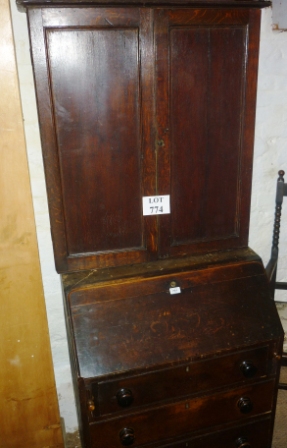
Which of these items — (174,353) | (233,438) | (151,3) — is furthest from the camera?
(233,438)

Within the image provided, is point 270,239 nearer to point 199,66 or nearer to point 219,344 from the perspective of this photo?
point 219,344

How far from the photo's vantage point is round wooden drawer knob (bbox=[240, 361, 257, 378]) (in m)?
1.53

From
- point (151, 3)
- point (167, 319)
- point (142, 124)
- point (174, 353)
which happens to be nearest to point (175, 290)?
point (167, 319)

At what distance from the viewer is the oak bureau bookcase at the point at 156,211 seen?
1375 mm

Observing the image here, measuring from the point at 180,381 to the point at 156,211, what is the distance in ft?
2.34

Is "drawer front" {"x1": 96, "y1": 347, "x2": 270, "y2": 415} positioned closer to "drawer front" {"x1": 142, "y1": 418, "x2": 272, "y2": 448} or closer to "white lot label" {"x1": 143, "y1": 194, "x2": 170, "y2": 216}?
"drawer front" {"x1": 142, "y1": 418, "x2": 272, "y2": 448}

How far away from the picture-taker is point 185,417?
1.55 m

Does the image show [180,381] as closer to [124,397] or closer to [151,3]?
[124,397]

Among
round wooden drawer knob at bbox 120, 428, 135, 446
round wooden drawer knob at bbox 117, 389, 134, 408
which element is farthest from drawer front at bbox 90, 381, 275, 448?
round wooden drawer knob at bbox 117, 389, 134, 408

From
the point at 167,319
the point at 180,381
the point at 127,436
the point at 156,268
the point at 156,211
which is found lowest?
the point at 127,436

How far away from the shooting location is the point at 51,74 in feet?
4.45

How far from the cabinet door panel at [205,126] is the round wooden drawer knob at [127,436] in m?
0.75

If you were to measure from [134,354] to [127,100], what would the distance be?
3.25 feet

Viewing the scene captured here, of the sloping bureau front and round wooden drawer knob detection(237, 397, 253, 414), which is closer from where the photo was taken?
the sloping bureau front
